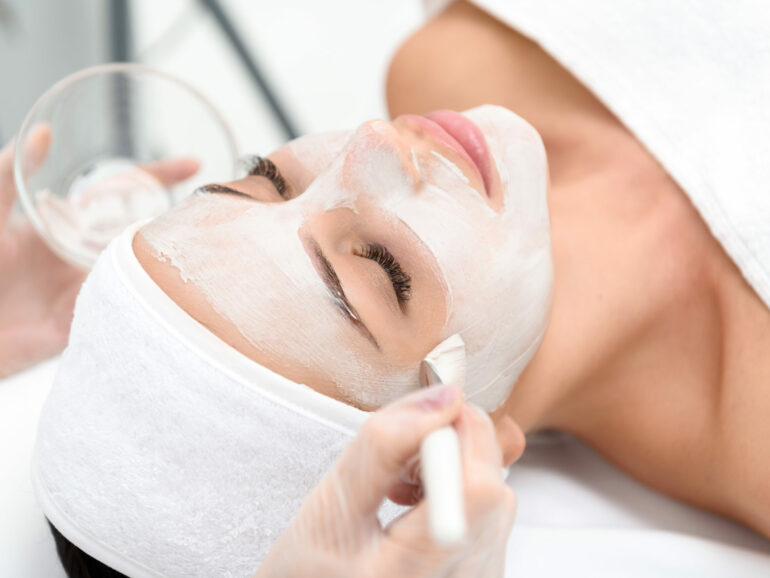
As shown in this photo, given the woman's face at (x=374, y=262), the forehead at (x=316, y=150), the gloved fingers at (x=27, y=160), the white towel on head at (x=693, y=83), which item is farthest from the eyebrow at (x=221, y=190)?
the white towel on head at (x=693, y=83)

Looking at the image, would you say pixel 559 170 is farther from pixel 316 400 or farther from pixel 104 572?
pixel 104 572

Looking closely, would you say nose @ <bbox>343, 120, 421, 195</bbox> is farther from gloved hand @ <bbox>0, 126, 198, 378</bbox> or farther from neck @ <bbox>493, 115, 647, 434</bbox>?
gloved hand @ <bbox>0, 126, 198, 378</bbox>

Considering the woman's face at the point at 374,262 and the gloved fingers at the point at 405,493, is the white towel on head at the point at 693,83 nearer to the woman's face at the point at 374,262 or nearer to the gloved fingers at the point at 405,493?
the woman's face at the point at 374,262

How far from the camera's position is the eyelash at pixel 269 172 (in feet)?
2.97

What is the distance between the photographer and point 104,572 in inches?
32.3

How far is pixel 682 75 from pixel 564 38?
0.63 feet

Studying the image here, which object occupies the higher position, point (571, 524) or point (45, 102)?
point (45, 102)

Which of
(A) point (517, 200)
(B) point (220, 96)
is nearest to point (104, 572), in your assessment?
(A) point (517, 200)

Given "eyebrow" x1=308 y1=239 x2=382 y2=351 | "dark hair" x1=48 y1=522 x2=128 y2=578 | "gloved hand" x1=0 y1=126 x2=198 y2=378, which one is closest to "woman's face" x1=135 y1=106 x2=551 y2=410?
"eyebrow" x1=308 y1=239 x2=382 y2=351

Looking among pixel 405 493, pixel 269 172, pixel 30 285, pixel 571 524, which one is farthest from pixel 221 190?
pixel 571 524

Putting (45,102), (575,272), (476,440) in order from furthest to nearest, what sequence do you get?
1. (45,102)
2. (575,272)
3. (476,440)

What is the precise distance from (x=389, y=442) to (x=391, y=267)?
281mm

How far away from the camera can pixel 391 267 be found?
81 centimetres

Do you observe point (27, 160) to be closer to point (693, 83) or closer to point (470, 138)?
point (470, 138)
